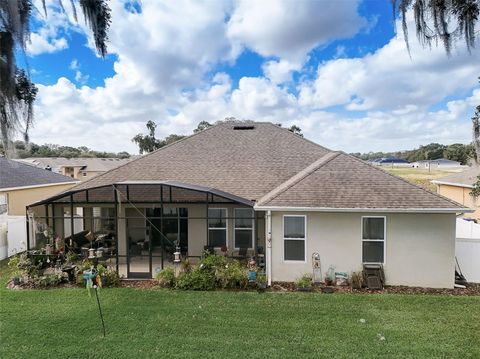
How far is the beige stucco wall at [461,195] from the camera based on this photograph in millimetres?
17594

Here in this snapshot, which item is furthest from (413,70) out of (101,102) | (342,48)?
(101,102)

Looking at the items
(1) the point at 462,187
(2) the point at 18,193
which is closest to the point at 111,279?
(2) the point at 18,193

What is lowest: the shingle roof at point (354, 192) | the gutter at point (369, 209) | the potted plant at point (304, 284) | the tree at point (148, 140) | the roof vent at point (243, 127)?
the potted plant at point (304, 284)

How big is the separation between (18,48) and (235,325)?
23.3 ft

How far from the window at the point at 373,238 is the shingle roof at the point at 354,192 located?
61 cm

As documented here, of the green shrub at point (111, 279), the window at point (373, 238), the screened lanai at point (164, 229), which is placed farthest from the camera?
the screened lanai at point (164, 229)

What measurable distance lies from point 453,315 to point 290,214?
515cm

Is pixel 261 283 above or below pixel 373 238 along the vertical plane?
below

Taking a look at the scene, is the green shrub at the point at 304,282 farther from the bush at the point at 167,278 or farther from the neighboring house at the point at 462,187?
the neighboring house at the point at 462,187

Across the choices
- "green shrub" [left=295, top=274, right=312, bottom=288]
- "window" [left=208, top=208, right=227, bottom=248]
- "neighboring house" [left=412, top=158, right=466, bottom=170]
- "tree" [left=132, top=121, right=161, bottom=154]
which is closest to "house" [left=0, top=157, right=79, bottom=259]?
"window" [left=208, top=208, right=227, bottom=248]

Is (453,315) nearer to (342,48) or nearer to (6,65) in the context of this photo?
(6,65)

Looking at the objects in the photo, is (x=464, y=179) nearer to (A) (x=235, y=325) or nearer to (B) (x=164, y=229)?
(B) (x=164, y=229)

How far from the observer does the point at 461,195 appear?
18984mm

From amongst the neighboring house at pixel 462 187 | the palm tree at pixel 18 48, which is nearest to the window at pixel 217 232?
the palm tree at pixel 18 48
